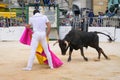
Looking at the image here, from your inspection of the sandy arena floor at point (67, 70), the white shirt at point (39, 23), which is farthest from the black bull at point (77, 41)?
the white shirt at point (39, 23)

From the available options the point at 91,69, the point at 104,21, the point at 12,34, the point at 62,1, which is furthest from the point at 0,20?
the point at 91,69

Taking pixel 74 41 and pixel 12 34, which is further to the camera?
pixel 12 34

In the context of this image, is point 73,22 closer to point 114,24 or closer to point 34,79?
point 114,24

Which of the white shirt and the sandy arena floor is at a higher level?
the white shirt

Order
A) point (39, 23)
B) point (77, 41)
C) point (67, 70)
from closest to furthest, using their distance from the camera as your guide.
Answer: point (39, 23), point (67, 70), point (77, 41)

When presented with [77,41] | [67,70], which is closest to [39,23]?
[67,70]

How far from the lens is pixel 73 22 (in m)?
25.1

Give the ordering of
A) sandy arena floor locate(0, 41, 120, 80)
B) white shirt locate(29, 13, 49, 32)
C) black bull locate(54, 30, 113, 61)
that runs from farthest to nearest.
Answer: black bull locate(54, 30, 113, 61) → white shirt locate(29, 13, 49, 32) → sandy arena floor locate(0, 41, 120, 80)

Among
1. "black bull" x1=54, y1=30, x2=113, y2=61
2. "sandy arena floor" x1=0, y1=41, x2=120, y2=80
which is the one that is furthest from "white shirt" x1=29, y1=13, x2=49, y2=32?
"black bull" x1=54, y1=30, x2=113, y2=61

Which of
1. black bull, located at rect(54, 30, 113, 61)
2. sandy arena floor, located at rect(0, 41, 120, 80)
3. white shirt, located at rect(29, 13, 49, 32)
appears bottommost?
sandy arena floor, located at rect(0, 41, 120, 80)

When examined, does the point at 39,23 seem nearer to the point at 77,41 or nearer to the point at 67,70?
the point at 67,70

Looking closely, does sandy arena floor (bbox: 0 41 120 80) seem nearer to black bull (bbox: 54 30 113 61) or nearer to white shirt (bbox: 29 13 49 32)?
black bull (bbox: 54 30 113 61)

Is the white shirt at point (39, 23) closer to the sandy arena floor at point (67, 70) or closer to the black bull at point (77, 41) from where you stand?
the sandy arena floor at point (67, 70)

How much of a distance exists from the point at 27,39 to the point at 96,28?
12.5 meters
